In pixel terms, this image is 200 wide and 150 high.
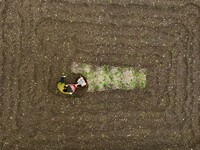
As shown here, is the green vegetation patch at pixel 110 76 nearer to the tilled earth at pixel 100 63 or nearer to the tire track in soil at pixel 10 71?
the tilled earth at pixel 100 63

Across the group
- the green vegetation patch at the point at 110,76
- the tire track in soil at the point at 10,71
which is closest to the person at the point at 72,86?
the green vegetation patch at the point at 110,76

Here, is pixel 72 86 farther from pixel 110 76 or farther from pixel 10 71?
pixel 10 71

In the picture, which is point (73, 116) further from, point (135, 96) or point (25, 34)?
point (25, 34)

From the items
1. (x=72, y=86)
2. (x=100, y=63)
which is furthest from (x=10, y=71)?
(x=100, y=63)

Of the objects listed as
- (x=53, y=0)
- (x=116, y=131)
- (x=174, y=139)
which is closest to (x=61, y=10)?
(x=53, y=0)

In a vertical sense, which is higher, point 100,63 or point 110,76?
point 100,63

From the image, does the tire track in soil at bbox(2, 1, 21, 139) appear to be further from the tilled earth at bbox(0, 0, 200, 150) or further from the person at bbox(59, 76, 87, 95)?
the person at bbox(59, 76, 87, 95)

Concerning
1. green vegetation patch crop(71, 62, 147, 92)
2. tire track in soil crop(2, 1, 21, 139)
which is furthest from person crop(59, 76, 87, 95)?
tire track in soil crop(2, 1, 21, 139)

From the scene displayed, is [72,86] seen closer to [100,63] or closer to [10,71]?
[100,63]
